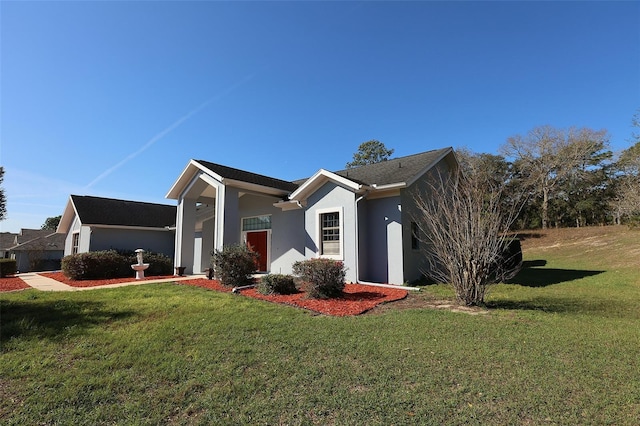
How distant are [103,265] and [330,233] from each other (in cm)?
1266

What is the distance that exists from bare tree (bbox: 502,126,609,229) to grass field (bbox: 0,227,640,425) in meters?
35.4

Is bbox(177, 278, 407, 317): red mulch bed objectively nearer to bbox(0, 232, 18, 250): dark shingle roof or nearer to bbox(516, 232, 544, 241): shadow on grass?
bbox(516, 232, 544, 241): shadow on grass

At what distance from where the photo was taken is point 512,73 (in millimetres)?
13781

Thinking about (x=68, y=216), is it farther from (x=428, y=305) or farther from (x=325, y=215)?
(x=428, y=305)

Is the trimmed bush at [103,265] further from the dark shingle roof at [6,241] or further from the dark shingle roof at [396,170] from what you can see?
the dark shingle roof at [6,241]

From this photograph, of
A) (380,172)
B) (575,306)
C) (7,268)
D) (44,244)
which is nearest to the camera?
(575,306)

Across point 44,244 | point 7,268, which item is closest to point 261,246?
point 7,268

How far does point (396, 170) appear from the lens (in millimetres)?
13688

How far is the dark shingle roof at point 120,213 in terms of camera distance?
2077 centimetres

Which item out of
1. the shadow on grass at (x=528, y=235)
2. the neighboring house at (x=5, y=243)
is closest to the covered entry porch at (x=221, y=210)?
the shadow on grass at (x=528, y=235)

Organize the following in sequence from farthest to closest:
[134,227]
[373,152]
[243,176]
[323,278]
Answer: [373,152] → [134,227] → [243,176] → [323,278]

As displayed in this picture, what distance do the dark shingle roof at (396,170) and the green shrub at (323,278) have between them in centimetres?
420

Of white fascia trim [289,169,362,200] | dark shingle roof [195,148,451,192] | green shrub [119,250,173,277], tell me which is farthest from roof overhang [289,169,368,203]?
green shrub [119,250,173,277]

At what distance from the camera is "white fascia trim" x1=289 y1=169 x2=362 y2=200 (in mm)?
11891
